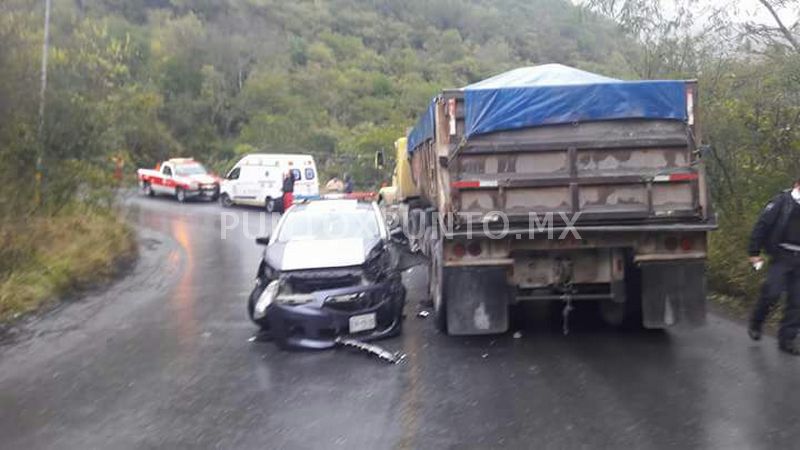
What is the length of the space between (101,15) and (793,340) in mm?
67861

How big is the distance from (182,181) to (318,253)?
89.3 feet

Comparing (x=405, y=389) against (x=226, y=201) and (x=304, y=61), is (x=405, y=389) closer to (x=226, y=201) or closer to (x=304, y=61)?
(x=226, y=201)

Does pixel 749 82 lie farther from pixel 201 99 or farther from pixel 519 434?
pixel 201 99

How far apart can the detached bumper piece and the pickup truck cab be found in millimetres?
27453

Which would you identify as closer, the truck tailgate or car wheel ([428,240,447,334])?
the truck tailgate

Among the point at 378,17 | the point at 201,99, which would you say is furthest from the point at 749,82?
the point at 378,17

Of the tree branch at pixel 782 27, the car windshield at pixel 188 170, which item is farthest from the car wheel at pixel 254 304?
the car windshield at pixel 188 170

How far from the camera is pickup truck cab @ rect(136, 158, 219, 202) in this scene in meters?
36.1

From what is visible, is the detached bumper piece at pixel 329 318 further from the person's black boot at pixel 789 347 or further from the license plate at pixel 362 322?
the person's black boot at pixel 789 347

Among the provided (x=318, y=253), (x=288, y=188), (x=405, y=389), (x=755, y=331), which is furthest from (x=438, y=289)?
(x=288, y=188)

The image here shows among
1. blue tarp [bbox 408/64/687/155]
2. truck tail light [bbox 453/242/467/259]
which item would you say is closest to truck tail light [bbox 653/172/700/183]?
blue tarp [bbox 408/64/687/155]

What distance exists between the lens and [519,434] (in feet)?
20.7

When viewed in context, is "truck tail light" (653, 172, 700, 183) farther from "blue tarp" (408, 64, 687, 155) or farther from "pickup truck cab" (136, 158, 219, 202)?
"pickup truck cab" (136, 158, 219, 202)

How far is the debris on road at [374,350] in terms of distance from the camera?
28.9 feet
